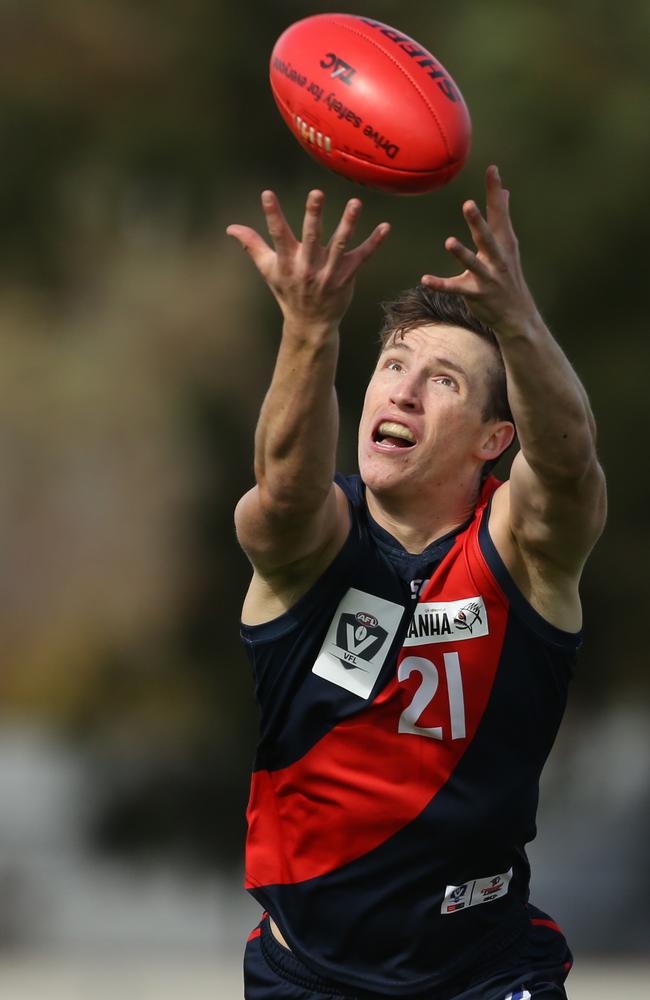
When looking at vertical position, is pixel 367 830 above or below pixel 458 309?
below

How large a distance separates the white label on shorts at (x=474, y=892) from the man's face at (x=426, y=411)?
96 cm

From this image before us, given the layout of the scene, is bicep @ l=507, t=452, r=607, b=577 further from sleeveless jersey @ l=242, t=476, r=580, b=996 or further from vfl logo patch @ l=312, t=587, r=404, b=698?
vfl logo patch @ l=312, t=587, r=404, b=698

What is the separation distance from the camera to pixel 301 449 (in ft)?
11.0

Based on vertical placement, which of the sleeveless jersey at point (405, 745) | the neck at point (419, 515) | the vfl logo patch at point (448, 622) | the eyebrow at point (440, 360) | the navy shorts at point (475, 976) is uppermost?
the eyebrow at point (440, 360)

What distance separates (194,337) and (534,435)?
4.67 metres

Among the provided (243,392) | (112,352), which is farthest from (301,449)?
(112,352)

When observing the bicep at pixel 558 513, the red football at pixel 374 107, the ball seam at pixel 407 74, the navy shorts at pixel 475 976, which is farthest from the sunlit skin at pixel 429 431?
the navy shorts at pixel 475 976

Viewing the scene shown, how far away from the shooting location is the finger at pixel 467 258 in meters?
3.08

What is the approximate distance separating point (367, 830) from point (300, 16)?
17.2 feet

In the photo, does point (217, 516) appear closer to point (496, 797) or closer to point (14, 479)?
point (14, 479)

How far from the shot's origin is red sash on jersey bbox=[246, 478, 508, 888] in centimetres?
368

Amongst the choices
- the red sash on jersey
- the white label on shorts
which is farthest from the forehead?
Answer: the white label on shorts

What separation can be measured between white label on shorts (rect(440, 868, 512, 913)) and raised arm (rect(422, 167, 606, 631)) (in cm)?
65

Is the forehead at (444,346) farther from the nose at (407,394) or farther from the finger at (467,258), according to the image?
the finger at (467,258)
